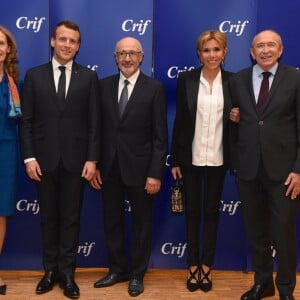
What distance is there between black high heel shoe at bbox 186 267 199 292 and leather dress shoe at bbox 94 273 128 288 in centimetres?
50

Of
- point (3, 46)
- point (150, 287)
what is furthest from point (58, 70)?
point (150, 287)

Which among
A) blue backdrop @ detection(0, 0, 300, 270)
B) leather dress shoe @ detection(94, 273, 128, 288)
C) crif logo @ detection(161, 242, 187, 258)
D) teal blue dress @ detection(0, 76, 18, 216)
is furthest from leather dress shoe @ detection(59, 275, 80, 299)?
crif logo @ detection(161, 242, 187, 258)

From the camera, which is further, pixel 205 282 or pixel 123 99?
pixel 205 282

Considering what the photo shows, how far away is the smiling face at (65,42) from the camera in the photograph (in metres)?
3.11

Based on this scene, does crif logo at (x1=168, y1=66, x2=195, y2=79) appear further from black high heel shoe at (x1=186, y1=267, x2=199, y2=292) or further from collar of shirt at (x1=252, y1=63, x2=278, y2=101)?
black high heel shoe at (x1=186, y1=267, x2=199, y2=292)

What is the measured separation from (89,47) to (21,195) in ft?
4.43

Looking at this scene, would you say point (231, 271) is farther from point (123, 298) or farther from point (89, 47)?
point (89, 47)

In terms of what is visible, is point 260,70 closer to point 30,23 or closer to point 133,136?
point 133,136

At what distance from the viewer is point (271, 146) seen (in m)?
2.92

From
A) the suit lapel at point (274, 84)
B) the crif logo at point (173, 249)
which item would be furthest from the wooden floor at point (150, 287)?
the suit lapel at point (274, 84)

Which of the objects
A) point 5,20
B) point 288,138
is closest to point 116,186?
point 288,138

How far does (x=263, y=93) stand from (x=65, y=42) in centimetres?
132

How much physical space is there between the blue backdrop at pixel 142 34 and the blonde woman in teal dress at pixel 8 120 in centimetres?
68

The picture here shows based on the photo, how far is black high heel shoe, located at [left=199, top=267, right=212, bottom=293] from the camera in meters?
3.49
